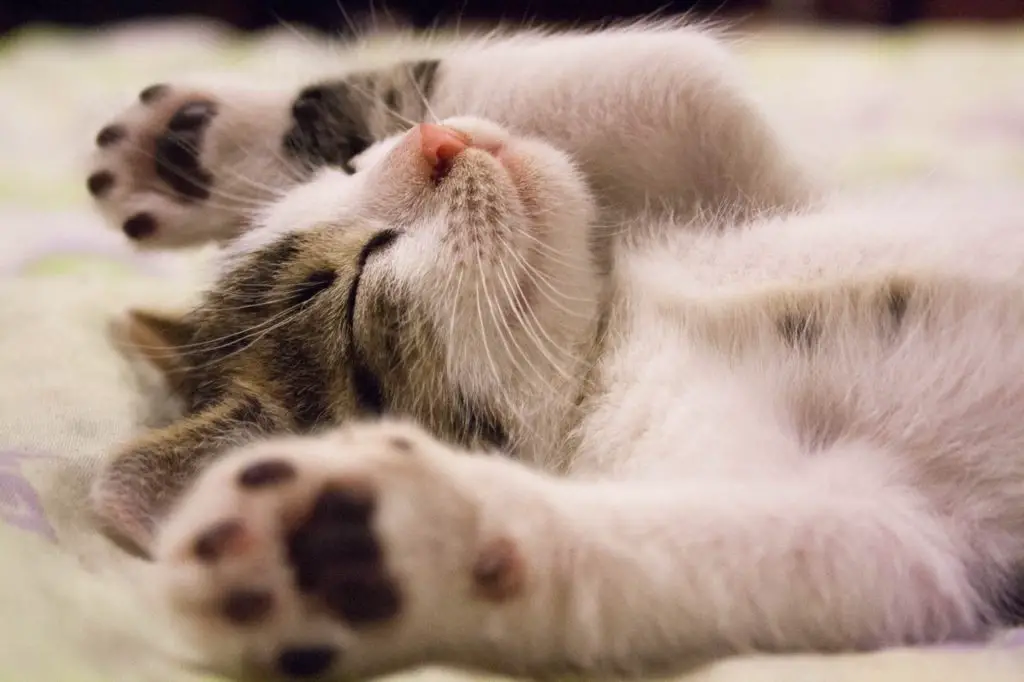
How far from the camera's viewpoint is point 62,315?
941 mm

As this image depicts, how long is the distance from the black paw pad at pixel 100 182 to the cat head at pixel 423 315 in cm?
27

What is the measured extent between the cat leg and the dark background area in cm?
179

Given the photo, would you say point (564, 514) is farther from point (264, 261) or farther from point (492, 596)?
point (264, 261)

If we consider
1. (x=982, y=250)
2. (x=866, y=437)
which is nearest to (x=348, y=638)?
(x=866, y=437)

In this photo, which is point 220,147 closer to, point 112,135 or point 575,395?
point 112,135

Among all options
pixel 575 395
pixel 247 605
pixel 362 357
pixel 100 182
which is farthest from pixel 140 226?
pixel 247 605

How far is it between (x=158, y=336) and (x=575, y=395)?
44 cm

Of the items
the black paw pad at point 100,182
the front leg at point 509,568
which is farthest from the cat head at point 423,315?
the black paw pad at point 100,182

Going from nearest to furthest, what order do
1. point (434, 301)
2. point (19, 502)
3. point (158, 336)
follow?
point (19, 502), point (434, 301), point (158, 336)

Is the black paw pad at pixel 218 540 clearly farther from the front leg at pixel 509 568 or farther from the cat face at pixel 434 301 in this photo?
the cat face at pixel 434 301

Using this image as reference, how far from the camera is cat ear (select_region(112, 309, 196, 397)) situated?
2.84ft

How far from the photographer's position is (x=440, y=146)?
717mm

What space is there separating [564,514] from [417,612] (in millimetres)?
91

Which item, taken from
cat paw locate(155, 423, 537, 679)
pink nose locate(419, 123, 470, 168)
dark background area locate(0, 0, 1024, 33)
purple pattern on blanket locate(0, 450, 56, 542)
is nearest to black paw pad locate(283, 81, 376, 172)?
pink nose locate(419, 123, 470, 168)
